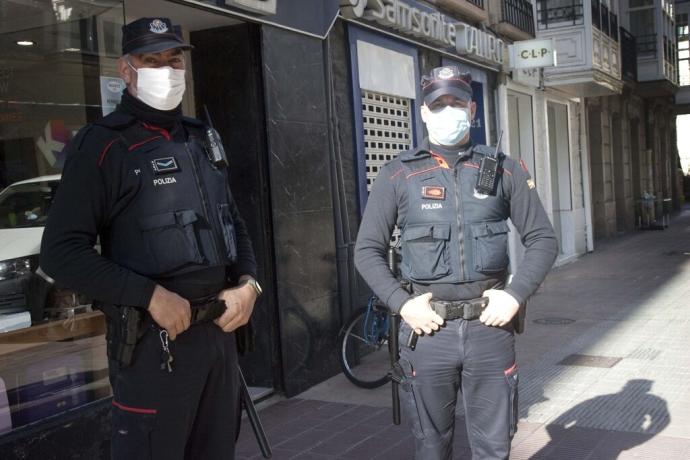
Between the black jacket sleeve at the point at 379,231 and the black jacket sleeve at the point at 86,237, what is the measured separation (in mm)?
1043

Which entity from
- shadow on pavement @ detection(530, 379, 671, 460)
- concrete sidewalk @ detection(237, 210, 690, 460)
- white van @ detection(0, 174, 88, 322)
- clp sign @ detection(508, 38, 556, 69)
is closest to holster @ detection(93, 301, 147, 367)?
white van @ detection(0, 174, 88, 322)

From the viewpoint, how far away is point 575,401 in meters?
5.95

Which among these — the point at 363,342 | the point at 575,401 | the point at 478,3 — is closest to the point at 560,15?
the point at 478,3

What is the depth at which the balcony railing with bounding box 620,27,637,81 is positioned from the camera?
2166 cm

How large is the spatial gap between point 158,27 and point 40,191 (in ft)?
7.50

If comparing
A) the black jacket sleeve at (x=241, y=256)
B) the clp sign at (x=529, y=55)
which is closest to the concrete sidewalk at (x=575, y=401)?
A: the black jacket sleeve at (x=241, y=256)

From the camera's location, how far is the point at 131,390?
8.47ft

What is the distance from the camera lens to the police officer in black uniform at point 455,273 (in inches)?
124

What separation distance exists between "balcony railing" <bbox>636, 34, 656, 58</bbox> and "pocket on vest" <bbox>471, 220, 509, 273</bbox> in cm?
2399

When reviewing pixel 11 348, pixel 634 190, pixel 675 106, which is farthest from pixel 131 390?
pixel 675 106

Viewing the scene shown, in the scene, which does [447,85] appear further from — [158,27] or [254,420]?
[254,420]

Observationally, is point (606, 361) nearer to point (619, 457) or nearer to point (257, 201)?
point (619, 457)

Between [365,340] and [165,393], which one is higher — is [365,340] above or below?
below

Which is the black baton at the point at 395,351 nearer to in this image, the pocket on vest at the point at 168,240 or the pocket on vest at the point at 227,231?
the pocket on vest at the point at 227,231
